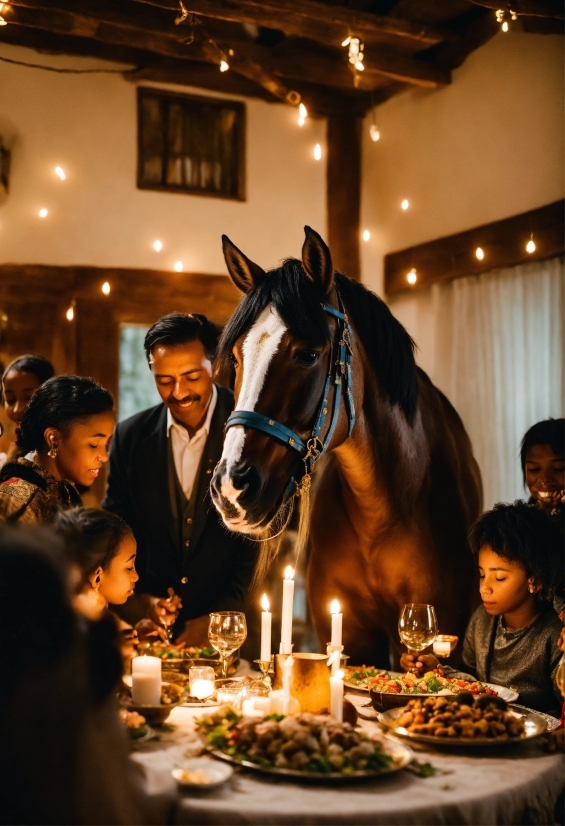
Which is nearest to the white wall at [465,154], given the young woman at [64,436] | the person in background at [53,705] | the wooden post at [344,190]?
the wooden post at [344,190]

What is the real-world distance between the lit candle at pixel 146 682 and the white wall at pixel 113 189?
139 inches

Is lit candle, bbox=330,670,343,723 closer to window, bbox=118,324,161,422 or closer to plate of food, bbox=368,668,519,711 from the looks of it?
plate of food, bbox=368,668,519,711

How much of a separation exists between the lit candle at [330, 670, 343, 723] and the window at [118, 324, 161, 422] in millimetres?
3661

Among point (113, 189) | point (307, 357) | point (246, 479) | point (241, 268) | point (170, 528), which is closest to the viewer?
point (246, 479)

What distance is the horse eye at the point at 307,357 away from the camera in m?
2.10

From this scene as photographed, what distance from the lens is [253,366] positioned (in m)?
2.03

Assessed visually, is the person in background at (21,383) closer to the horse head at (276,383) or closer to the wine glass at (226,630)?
the horse head at (276,383)

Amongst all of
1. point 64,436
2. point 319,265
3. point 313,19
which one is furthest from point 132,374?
point 319,265

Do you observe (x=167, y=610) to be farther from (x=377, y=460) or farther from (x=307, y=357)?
(x=307, y=357)

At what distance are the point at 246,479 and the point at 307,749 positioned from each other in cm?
61

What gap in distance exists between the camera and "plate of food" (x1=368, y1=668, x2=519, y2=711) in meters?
1.91

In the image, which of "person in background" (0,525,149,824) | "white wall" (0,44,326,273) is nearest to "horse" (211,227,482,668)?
"person in background" (0,525,149,824)

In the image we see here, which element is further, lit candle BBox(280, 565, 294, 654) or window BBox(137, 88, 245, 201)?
window BBox(137, 88, 245, 201)

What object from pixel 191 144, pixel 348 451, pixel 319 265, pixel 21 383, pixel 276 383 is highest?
pixel 191 144
